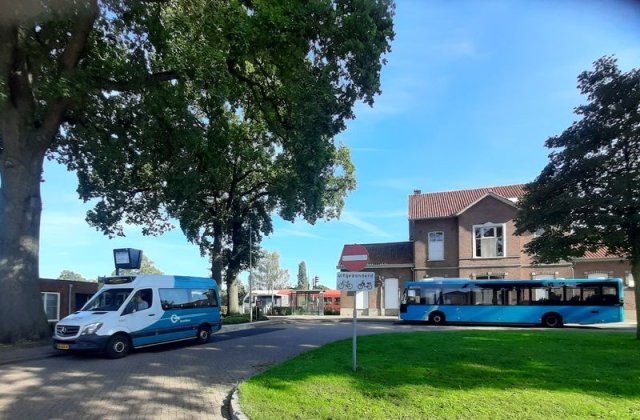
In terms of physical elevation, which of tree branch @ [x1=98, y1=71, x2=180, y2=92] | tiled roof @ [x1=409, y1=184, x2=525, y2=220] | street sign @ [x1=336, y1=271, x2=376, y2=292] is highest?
tree branch @ [x1=98, y1=71, x2=180, y2=92]

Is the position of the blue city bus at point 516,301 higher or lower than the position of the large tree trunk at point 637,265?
lower

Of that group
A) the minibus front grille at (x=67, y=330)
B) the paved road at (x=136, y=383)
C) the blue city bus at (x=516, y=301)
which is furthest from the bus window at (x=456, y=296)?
the minibus front grille at (x=67, y=330)

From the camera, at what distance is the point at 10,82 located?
1659 cm

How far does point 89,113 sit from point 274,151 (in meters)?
13.1

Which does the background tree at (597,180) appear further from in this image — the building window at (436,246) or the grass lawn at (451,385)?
the building window at (436,246)

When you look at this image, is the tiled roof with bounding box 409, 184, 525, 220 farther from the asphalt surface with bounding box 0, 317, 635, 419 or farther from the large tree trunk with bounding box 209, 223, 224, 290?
the asphalt surface with bounding box 0, 317, 635, 419

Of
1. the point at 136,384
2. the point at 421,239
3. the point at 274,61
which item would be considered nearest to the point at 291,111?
the point at 274,61

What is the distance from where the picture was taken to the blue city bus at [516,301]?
27203mm

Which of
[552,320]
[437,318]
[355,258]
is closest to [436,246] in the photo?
[437,318]

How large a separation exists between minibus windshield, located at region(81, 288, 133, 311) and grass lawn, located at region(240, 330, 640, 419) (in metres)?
6.17

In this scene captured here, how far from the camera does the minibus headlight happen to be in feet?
43.7

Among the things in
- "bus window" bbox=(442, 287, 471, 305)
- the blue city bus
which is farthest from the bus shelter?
"bus window" bbox=(442, 287, 471, 305)

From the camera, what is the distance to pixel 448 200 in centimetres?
4238

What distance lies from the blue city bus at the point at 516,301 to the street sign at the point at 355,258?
2147 centimetres
